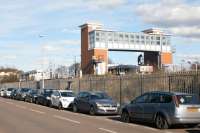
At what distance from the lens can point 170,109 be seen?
1789 centimetres

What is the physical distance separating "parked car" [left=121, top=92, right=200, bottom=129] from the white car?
12.9 meters

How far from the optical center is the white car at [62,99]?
1259 inches

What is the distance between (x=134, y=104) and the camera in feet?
67.3

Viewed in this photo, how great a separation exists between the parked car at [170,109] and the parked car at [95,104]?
6.40 m

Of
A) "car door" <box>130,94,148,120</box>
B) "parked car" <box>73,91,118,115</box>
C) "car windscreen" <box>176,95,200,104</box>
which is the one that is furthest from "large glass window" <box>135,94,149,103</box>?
"parked car" <box>73,91,118,115</box>

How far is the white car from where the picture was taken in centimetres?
3198

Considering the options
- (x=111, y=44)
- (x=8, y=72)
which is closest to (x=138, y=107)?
(x=111, y=44)

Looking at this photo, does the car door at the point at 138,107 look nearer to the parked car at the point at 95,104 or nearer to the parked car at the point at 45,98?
the parked car at the point at 95,104

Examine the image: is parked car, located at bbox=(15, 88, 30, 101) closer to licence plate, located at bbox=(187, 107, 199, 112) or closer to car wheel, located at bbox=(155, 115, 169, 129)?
car wheel, located at bbox=(155, 115, 169, 129)

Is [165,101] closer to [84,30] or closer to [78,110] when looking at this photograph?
[78,110]

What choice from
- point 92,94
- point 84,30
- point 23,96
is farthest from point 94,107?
point 84,30

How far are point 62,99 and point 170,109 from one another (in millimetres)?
15157

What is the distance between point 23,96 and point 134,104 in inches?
1229

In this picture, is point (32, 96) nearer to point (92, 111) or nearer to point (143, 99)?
point (92, 111)
